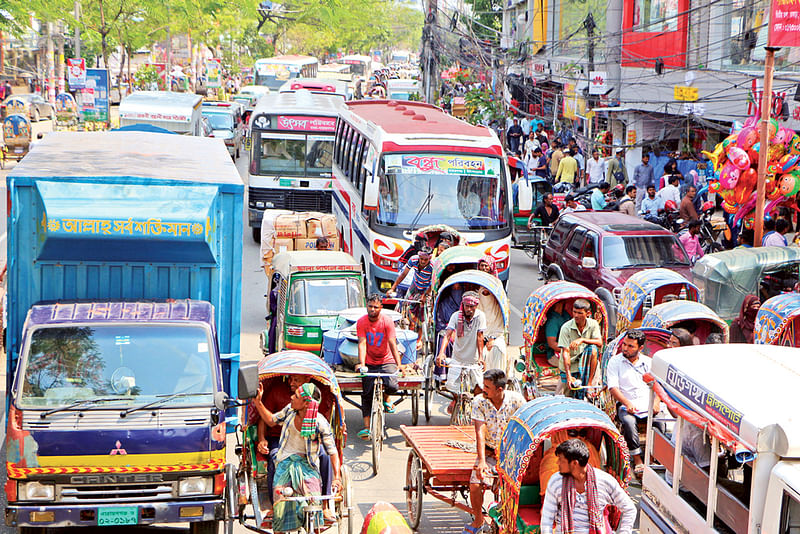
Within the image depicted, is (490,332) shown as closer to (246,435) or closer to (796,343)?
(796,343)

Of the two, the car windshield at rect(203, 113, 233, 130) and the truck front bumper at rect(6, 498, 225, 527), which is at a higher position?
the car windshield at rect(203, 113, 233, 130)

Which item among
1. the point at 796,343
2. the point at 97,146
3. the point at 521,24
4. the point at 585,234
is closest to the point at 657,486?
the point at 796,343

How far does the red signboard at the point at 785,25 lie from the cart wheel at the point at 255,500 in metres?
11.7

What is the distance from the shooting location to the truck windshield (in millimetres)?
8609

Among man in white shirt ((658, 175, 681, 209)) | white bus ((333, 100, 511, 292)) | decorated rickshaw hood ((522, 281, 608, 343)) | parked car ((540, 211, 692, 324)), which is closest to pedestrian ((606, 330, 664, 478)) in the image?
decorated rickshaw hood ((522, 281, 608, 343))

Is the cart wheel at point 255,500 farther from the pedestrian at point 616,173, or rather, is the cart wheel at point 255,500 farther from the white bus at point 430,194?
the pedestrian at point 616,173

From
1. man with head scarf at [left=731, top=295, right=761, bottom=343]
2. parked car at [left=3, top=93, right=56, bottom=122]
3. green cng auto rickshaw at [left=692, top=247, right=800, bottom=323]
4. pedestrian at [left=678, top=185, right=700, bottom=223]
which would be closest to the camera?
man with head scarf at [left=731, top=295, right=761, bottom=343]

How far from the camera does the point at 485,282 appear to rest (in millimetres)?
13820

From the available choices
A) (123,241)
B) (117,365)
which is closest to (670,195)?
(123,241)

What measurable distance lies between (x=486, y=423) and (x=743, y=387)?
2.67 m

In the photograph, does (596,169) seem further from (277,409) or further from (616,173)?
(277,409)

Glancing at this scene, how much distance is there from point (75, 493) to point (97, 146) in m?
5.52

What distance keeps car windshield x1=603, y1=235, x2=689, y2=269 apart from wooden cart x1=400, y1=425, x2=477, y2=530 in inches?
300

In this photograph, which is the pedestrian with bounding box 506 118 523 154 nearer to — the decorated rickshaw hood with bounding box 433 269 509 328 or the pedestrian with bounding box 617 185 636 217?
the pedestrian with bounding box 617 185 636 217
